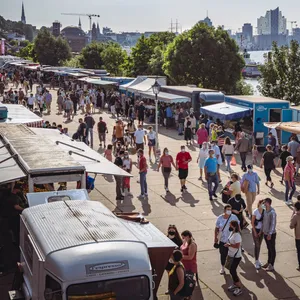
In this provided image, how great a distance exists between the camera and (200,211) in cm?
1596

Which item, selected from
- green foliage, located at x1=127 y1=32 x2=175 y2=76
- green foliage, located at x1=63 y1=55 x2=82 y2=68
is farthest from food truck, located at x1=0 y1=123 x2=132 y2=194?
green foliage, located at x1=63 y1=55 x2=82 y2=68

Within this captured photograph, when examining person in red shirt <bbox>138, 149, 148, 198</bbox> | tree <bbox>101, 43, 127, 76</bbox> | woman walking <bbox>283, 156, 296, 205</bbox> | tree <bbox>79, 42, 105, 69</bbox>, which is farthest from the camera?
tree <bbox>79, 42, 105, 69</bbox>

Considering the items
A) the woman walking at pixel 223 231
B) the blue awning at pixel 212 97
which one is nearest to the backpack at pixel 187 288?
the woman walking at pixel 223 231

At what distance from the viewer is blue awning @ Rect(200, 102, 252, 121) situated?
26.4 metres

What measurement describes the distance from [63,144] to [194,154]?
934 centimetres

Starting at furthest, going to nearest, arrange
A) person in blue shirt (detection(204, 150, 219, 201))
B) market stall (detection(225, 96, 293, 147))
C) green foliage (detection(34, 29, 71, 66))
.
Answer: green foliage (detection(34, 29, 71, 66)), market stall (detection(225, 96, 293, 147)), person in blue shirt (detection(204, 150, 219, 201))

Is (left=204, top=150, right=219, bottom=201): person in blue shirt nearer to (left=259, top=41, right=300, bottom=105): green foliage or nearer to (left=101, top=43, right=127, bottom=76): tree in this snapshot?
(left=259, top=41, right=300, bottom=105): green foliage

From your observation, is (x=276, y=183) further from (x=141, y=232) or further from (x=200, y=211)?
(x=141, y=232)

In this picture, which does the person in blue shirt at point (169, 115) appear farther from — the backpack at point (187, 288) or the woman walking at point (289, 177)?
the backpack at point (187, 288)

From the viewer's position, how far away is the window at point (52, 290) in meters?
7.49

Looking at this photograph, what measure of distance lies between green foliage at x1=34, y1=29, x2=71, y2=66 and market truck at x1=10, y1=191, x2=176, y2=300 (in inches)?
3475

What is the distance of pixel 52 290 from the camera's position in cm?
765

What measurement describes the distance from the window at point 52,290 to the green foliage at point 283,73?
34143 millimetres

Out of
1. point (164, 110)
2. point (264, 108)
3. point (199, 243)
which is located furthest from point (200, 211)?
point (164, 110)
